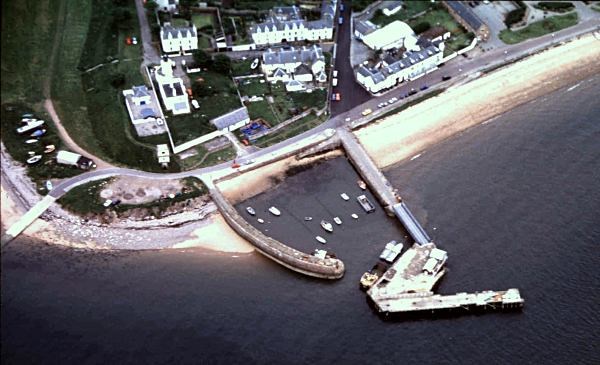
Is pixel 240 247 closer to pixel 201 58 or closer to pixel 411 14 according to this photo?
pixel 201 58

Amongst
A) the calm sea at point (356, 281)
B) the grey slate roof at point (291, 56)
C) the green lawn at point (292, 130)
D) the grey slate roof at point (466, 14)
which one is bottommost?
the calm sea at point (356, 281)

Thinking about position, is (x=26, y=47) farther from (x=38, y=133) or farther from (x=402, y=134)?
(x=402, y=134)

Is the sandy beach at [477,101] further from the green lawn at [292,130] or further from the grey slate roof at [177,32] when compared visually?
the grey slate roof at [177,32]

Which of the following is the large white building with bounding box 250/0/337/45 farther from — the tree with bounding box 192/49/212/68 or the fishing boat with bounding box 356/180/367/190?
the fishing boat with bounding box 356/180/367/190

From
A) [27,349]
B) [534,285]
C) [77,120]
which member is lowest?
[534,285]

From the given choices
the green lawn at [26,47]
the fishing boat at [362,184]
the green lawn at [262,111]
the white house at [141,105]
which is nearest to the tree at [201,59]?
the white house at [141,105]

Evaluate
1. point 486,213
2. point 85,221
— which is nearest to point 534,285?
point 486,213
